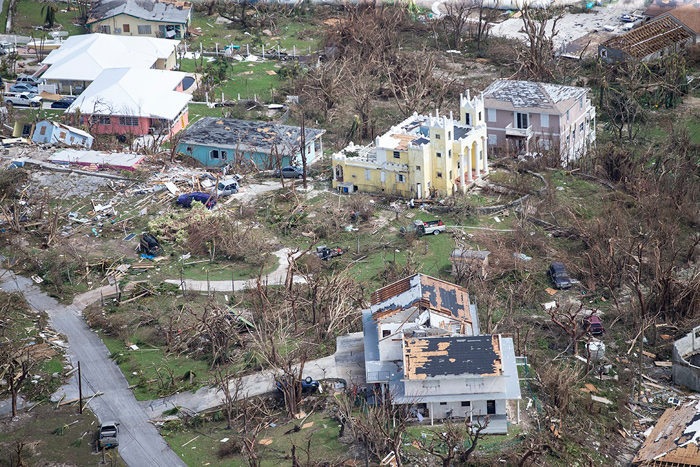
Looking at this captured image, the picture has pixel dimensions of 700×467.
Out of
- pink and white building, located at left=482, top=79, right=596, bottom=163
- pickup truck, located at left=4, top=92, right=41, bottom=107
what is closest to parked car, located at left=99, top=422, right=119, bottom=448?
pink and white building, located at left=482, top=79, right=596, bottom=163

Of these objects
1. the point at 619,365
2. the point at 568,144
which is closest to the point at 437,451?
the point at 619,365

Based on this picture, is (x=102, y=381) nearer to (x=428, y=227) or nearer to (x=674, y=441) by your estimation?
(x=428, y=227)

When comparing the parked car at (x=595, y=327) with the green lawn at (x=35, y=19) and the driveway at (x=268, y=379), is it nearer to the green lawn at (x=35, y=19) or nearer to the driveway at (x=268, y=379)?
the driveway at (x=268, y=379)

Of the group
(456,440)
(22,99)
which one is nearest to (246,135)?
(22,99)

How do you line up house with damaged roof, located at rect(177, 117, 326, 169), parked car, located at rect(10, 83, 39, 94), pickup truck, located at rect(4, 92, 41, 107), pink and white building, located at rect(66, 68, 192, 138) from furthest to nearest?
parked car, located at rect(10, 83, 39, 94)
pickup truck, located at rect(4, 92, 41, 107)
pink and white building, located at rect(66, 68, 192, 138)
house with damaged roof, located at rect(177, 117, 326, 169)

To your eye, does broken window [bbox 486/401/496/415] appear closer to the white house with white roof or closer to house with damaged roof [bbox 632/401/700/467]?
house with damaged roof [bbox 632/401/700/467]

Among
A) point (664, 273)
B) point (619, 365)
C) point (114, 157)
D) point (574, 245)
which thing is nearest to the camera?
point (619, 365)

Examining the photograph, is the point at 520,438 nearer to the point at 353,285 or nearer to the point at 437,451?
the point at 437,451
